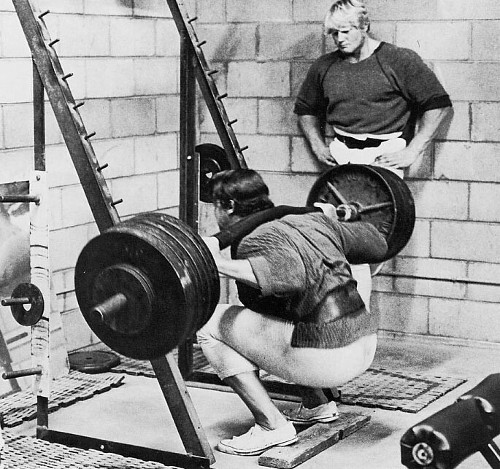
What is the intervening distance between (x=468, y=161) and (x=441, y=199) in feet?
0.70

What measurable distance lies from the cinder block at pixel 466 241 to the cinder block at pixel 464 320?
21cm

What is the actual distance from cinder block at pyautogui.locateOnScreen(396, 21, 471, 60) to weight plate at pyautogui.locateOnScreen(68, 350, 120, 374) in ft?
Answer: 6.26

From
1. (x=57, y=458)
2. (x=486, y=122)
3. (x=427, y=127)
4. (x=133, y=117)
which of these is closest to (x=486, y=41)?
(x=486, y=122)

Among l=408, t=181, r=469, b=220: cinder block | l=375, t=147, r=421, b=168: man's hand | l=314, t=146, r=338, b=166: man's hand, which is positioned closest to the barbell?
Result: l=375, t=147, r=421, b=168: man's hand

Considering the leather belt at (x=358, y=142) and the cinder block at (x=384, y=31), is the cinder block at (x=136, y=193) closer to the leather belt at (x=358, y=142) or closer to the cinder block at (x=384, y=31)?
the leather belt at (x=358, y=142)

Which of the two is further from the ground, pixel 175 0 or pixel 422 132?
pixel 175 0

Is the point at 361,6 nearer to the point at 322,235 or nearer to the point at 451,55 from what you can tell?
the point at 451,55

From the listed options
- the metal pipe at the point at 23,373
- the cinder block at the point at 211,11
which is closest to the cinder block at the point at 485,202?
the cinder block at the point at 211,11

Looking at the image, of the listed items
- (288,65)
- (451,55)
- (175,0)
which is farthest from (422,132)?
(175,0)

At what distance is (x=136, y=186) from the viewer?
490 cm

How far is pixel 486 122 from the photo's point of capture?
15.0 feet

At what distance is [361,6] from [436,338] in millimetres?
1539

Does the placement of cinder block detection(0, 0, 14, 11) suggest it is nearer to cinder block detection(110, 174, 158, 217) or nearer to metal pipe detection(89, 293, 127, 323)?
cinder block detection(110, 174, 158, 217)

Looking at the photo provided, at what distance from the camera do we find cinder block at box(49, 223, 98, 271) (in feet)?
14.5
